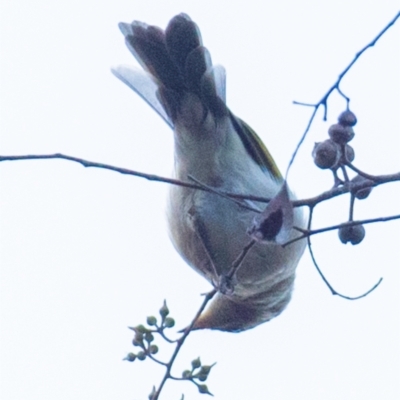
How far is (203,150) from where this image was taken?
4.37 metres

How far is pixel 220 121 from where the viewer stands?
4422 millimetres

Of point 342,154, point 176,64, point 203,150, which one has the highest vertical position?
point 176,64

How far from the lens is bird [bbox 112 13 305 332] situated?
169 inches

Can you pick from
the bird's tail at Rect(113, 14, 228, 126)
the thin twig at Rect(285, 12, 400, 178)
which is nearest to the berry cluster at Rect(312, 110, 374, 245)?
the thin twig at Rect(285, 12, 400, 178)

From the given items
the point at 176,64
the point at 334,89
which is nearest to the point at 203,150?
the point at 176,64

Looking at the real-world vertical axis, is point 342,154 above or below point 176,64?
below

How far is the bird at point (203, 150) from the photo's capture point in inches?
169

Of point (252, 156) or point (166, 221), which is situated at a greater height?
point (252, 156)

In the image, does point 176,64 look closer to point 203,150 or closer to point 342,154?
point 203,150

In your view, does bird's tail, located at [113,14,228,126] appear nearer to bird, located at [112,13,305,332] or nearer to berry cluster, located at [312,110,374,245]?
bird, located at [112,13,305,332]

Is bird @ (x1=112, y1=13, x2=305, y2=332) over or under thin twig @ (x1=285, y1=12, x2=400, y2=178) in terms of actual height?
over

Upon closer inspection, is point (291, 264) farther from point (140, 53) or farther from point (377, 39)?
point (377, 39)

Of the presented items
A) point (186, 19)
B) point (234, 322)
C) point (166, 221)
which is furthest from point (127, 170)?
point (234, 322)

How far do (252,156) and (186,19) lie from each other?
721 mm
